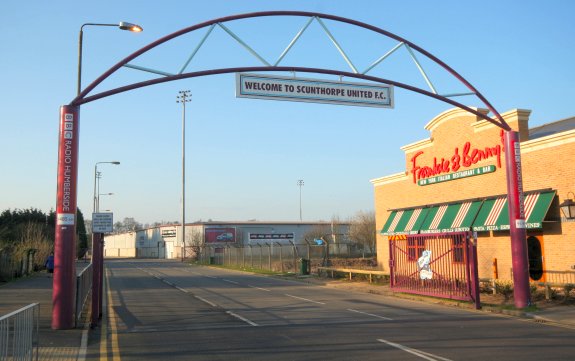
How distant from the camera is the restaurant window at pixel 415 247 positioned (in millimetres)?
21188

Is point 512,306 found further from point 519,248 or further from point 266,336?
point 266,336

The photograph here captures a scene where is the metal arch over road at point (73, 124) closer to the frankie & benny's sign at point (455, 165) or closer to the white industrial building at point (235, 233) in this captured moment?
the frankie & benny's sign at point (455, 165)

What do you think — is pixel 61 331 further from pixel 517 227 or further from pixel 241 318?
pixel 517 227

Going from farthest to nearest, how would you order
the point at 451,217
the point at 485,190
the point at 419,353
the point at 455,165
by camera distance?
the point at 455,165
the point at 451,217
the point at 485,190
the point at 419,353

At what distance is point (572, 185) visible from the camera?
1900cm

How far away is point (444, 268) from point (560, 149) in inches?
229

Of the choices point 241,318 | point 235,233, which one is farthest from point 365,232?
point 241,318

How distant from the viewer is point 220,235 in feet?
317

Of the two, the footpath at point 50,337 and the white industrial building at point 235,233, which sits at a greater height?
the white industrial building at point 235,233

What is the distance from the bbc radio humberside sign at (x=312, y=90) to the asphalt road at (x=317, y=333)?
19.0 feet

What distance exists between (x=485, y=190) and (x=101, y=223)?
15.8m

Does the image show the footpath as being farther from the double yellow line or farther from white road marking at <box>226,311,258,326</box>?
white road marking at <box>226,311,258,326</box>

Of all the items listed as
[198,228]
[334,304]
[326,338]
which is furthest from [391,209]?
[198,228]

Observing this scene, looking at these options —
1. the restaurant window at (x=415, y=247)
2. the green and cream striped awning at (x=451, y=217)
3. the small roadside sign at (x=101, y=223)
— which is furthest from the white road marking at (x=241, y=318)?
the green and cream striped awning at (x=451, y=217)
